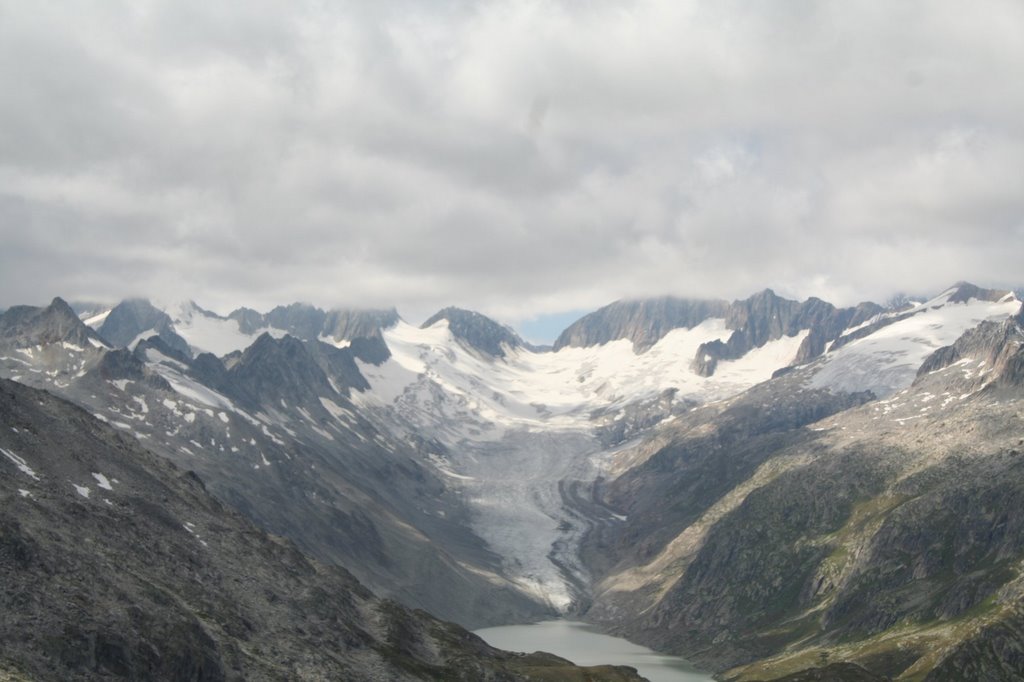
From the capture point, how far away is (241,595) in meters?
155

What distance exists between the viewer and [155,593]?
426 ft

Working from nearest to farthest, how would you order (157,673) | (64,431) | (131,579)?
(157,673)
(131,579)
(64,431)

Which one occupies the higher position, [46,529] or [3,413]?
[3,413]

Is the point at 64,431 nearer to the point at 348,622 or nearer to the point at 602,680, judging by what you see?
the point at 348,622

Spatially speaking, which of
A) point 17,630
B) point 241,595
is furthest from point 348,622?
point 17,630

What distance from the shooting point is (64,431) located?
7087 inches

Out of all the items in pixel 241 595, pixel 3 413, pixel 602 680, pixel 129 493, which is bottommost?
pixel 602 680

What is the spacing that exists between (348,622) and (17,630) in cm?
6950

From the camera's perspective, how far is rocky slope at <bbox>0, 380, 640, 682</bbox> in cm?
11306

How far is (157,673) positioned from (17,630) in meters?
16.7

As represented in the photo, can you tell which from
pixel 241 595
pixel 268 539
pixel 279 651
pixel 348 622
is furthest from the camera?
pixel 268 539

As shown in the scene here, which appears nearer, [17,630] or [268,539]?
[17,630]

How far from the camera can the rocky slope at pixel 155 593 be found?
113 metres

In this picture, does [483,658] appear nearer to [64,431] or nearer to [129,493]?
[129,493]
